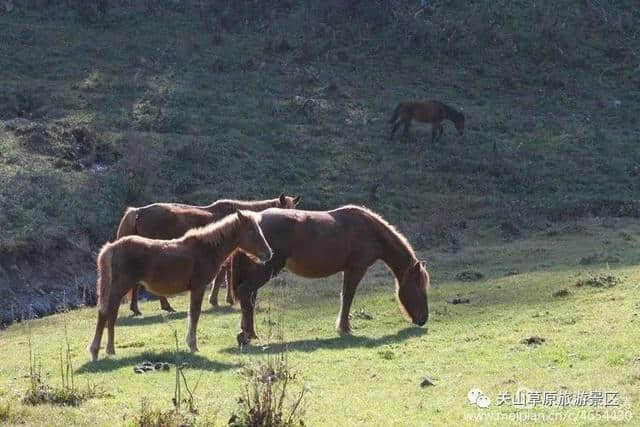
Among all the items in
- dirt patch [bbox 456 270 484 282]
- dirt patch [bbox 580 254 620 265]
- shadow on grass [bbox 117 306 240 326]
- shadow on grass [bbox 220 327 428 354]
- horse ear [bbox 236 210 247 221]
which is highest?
horse ear [bbox 236 210 247 221]

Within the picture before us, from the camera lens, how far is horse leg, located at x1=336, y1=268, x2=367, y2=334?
15367 millimetres

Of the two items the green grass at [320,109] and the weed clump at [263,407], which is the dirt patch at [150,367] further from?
the green grass at [320,109]

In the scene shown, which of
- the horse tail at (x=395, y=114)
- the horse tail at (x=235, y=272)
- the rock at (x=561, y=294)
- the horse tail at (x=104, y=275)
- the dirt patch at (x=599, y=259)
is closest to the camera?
the horse tail at (x=104, y=275)

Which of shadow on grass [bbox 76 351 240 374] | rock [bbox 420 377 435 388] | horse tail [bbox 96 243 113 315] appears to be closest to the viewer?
rock [bbox 420 377 435 388]

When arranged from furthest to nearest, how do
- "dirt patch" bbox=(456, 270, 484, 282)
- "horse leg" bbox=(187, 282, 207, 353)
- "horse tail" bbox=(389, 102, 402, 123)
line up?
Result: "horse tail" bbox=(389, 102, 402, 123)
"dirt patch" bbox=(456, 270, 484, 282)
"horse leg" bbox=(187, 282, 207, 353)

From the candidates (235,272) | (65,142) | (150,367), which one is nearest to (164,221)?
(235,272)

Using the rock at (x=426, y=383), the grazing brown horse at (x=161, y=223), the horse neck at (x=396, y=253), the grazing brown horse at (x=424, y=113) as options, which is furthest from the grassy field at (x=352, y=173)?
the horse neck at (x=396, y=253)

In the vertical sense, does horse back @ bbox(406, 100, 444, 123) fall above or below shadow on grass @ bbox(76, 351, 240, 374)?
below

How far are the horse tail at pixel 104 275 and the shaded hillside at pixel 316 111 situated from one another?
29.1ft

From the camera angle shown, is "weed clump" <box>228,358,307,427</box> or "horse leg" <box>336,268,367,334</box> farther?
"horse leg" <box>336,268,367,334</box>

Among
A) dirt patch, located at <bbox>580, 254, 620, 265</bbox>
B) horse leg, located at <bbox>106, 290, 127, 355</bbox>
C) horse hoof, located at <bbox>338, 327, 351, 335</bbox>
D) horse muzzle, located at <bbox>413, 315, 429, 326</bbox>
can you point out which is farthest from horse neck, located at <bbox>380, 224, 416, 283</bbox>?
dirt patch, located at <bbox>580, 254, 620, 265</bbox>

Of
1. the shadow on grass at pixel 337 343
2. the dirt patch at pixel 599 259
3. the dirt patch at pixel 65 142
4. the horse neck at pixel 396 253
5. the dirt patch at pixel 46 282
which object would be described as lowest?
the dirt patch at pixel 46 282

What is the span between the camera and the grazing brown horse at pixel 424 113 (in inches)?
1340

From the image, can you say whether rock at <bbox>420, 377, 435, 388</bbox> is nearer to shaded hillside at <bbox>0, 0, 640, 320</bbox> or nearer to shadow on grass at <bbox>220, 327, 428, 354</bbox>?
shadow on grass at <bbox>220, 327, 428, 354</bbox>
